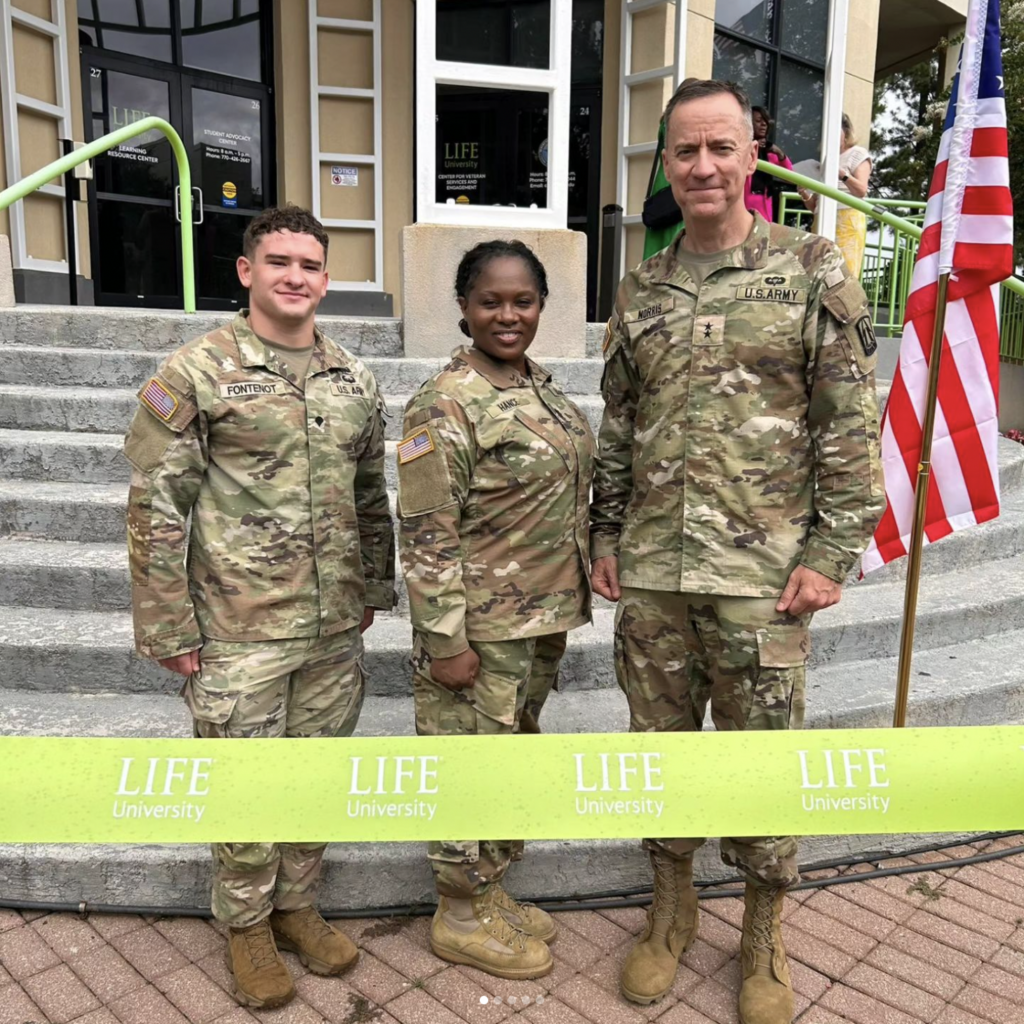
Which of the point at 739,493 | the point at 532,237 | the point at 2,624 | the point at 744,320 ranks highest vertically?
the point at 532,237

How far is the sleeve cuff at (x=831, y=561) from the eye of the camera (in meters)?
2.12


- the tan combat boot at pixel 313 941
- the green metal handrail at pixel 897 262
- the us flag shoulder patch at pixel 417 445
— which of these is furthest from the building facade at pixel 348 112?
the tan combat boot at pixel 313 941

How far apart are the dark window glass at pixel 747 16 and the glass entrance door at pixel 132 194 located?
4.71 m

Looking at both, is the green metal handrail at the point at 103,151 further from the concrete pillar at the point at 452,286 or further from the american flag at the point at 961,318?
the american flag at the point at 961,318

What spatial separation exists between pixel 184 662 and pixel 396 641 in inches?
45.2

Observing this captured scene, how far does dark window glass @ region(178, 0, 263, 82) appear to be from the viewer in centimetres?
791

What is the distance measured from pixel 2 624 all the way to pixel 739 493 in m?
2.66

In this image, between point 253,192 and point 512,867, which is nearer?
point 512,867

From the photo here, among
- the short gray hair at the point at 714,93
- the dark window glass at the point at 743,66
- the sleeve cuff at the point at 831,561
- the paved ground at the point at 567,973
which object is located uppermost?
the dark window glass at the point at 743,66

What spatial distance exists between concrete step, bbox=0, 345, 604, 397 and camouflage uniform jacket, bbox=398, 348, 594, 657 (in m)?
2.52

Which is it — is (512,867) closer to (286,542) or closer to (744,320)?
(286,542)

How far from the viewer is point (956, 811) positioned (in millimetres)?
1806

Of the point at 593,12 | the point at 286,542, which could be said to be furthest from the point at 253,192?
the point at 286,542

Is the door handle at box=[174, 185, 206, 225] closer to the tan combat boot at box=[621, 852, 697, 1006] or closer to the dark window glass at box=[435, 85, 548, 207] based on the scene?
the dark window glass at box=[435, 85, 548, 207]
